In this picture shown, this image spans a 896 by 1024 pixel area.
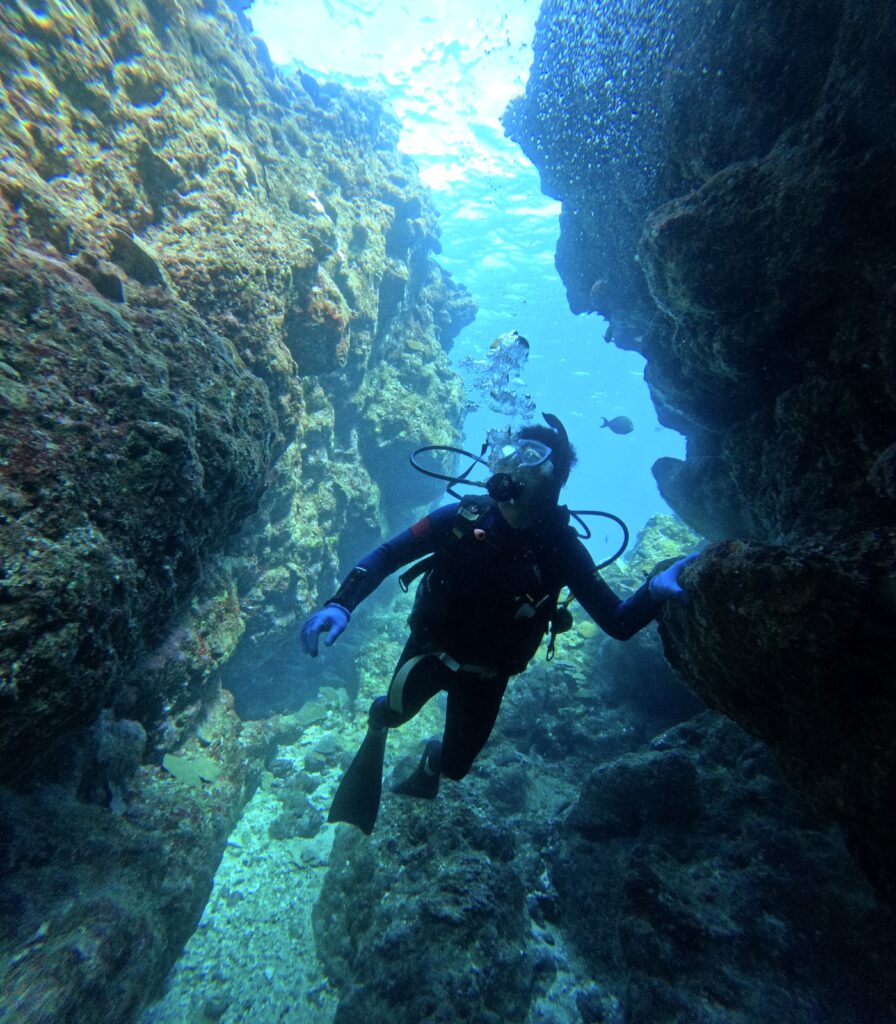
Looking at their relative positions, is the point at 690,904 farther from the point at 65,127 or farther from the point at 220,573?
the point at 65,127

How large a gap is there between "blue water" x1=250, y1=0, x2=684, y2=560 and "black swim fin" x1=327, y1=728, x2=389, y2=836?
4.19 meters

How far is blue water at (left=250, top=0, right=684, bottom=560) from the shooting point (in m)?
14.7

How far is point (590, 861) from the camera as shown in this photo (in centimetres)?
455

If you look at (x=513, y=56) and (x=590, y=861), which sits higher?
(x=513, y=56)

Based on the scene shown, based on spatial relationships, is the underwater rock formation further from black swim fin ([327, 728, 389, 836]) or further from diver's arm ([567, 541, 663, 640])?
diver's arm ([567, 541, 663, 640])

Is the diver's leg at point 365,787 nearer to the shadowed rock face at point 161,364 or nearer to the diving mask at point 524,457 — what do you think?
the shadowed rock face at point 161,364

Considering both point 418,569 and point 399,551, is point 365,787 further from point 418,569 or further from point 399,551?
point 399,551

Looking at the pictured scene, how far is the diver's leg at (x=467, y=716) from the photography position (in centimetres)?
389

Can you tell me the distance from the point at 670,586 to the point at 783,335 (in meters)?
3.40

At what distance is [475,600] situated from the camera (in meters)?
3.71

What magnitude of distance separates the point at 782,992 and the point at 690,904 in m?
0.66

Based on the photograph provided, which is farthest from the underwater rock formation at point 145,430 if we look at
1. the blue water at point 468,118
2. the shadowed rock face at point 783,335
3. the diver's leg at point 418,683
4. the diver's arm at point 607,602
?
the blue water at point 468,118

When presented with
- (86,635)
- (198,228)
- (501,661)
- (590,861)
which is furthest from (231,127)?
(590,861)

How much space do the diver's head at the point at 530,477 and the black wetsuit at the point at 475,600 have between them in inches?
5.5
